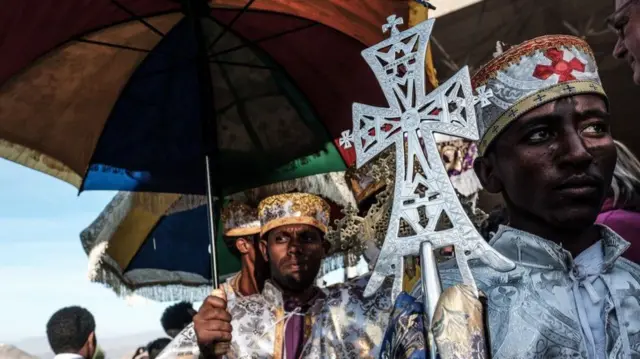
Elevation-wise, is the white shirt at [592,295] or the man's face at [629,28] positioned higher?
the man's face at [629,28]

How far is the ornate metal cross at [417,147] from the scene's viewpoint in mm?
1481

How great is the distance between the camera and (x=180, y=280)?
5.12 m

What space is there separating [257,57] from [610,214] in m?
2.10

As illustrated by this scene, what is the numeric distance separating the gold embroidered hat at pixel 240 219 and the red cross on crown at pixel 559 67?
2758 millimetres

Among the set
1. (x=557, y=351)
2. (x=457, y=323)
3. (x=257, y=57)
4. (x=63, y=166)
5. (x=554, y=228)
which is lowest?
(x=557, y=351)

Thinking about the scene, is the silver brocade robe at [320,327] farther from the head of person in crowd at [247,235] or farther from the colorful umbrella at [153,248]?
the colorful umbrella at [153,248]

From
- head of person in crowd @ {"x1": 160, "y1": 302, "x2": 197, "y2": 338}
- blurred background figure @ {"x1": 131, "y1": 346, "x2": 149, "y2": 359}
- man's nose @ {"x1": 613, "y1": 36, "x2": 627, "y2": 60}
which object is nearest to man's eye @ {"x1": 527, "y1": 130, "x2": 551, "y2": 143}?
man's nose @ {"x1": 613, "y1": 36, "x2": 627, "y2": 60}

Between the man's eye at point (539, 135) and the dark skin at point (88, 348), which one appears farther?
the dark skin at point (88, 348)

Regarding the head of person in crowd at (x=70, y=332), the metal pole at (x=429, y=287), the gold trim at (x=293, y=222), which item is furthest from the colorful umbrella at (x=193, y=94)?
the metal pole at (x=429, y=287)

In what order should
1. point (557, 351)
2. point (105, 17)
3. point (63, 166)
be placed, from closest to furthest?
point (557, 351), point (105, 17), point (63, 166)

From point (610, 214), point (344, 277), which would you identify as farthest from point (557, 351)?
point (344, 277)

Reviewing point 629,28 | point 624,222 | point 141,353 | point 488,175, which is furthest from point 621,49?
point 141,353

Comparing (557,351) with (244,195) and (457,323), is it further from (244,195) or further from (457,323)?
(244,195)

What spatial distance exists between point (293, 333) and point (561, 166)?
1.80m
